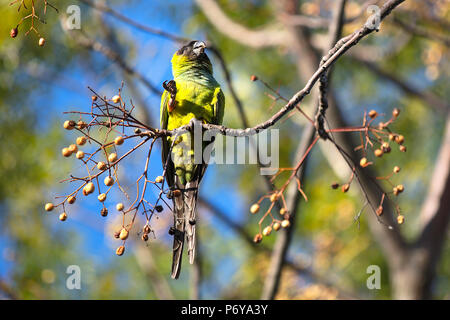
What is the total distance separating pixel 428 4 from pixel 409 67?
206cm

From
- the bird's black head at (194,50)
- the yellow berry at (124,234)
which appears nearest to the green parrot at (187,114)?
the bird's black head at (194,50)

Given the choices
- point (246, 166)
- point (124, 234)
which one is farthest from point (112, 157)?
point (246, 166)

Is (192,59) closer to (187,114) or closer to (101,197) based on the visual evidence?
(187,114)

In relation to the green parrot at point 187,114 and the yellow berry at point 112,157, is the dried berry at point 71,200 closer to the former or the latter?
the yellow berry at point 112,157

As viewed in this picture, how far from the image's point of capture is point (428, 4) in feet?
17.1

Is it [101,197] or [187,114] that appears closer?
[101,197]

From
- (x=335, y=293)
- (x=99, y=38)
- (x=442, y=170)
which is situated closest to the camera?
(x=335, y=293)

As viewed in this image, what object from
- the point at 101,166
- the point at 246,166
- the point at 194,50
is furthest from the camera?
the point at 246,166

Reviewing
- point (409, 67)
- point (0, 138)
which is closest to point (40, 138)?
point (0, 138)

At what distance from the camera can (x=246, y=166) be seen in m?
7.45

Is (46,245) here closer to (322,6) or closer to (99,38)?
(99,38)

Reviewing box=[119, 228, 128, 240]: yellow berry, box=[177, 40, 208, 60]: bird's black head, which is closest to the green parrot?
box=[177, 40, 208, 60]: bird's black head

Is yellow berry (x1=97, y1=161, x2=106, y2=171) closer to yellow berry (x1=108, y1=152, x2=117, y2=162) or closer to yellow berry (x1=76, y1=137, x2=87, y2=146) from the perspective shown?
yellow berry (x1=108, y1=152, x2=117, y2=162)

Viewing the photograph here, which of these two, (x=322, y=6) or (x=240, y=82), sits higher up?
(x=322, y=6)
